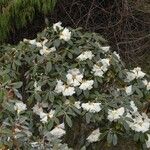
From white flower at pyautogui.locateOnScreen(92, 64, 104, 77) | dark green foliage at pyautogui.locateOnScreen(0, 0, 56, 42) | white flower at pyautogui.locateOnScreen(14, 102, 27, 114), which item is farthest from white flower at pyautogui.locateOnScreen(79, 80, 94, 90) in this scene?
dark green foliage at pyautogui.locateOnScreen(0, 0, 56, 42)

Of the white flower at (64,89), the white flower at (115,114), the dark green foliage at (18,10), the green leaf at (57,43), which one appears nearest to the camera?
the white flower at (115,114)

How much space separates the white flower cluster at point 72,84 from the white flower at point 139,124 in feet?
1.27

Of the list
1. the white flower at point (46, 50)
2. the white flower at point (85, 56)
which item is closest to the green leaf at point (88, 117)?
the white flower at point (85, 56)

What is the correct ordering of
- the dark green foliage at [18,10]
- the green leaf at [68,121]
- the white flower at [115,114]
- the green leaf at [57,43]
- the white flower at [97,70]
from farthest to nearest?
the dark green foliage at [18,10]
the green leaf at [57,43]
the white flower at [97,70]
the white flower at [115,114]
the green leaf at [68,121]

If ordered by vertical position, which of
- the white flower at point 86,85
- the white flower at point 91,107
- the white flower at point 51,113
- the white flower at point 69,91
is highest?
the white flower at point 86,85

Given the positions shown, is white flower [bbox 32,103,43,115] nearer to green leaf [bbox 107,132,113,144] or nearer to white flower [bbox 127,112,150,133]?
green leaf [bbox 107,132,113,144]

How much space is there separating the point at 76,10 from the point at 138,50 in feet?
2.24

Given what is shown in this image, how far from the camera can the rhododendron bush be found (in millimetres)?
3281

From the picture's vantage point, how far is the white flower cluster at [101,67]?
3605 millimetres

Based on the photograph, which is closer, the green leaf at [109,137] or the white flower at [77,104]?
the green leaf at [109,137]

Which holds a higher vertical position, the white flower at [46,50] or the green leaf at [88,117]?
the white flower at [46,50]

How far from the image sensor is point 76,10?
183 inches

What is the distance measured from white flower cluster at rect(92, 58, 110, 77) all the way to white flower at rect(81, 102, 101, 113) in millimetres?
292

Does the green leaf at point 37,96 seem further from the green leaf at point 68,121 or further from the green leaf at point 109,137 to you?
the green leaf at point 109,137
